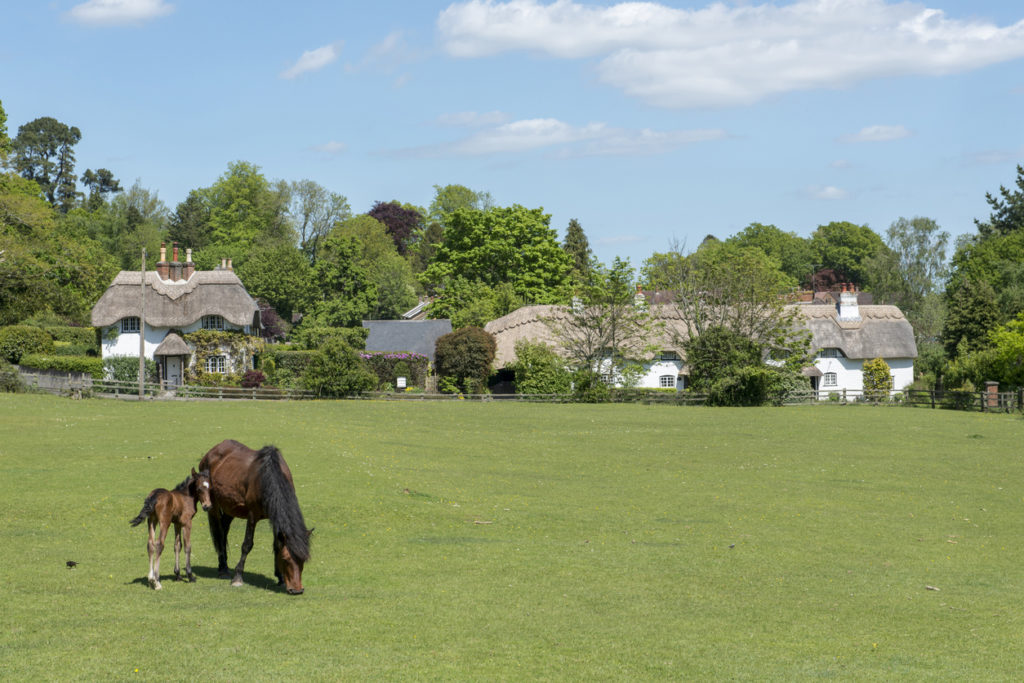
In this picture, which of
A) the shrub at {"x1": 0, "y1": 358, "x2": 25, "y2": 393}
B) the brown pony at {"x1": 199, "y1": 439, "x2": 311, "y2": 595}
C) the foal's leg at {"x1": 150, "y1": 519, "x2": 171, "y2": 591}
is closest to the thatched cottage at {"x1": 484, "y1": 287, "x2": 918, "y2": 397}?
the shrub at {"x1": 0, "y1": 358, "x2": 25, "y2": 393}

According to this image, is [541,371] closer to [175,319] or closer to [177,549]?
[175,319]

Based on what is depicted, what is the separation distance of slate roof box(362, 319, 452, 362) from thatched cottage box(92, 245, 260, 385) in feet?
42.6

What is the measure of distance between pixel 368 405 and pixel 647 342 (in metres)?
24.3

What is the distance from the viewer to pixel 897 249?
444ft

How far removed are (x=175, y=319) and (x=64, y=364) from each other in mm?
9262

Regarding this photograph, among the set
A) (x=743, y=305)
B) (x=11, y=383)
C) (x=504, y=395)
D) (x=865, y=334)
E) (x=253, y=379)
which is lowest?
(x=504, y=395)

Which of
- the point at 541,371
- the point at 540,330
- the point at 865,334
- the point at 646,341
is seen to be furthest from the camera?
the point at 865,334

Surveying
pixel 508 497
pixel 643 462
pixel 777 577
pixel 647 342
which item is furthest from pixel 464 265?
pixel 777 577

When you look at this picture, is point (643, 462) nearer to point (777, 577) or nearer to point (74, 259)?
point (777, 577)

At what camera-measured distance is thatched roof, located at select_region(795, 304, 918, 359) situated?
280ft

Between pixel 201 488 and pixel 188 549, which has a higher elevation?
pixel 201 488

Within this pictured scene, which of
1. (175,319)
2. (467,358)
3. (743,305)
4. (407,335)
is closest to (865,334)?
(743,305)

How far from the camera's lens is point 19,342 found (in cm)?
6900

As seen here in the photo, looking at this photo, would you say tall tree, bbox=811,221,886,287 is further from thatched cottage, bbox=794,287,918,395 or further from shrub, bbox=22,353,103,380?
shrub, bbox=22,353,103,380
